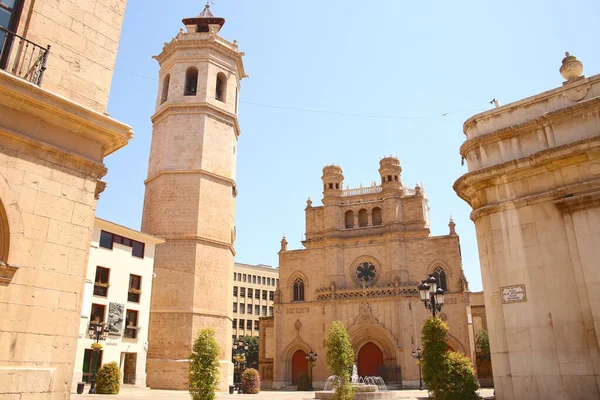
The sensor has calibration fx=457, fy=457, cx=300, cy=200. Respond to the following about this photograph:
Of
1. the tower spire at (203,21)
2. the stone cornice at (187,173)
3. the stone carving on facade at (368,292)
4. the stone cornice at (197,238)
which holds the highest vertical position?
the tower spire at (203,21)

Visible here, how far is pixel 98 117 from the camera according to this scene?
673cm

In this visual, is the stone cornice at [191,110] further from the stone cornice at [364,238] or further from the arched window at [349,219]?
the arched window at [349,219]

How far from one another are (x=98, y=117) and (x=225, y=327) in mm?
17005

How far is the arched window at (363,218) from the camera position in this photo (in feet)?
126

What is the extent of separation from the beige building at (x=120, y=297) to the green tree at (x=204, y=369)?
25.9ft

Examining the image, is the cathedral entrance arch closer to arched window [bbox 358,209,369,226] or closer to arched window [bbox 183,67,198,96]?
arched window [bbox 358,209,369,226]

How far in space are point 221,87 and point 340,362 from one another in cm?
1695

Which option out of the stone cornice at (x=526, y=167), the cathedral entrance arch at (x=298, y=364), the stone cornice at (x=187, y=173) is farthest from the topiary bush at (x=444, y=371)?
the cathedral entrance arch at (x=298, y=364)

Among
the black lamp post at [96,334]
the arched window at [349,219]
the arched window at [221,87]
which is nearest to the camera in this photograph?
the black lamp post at [96,334]

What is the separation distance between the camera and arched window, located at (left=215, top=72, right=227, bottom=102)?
84.0ft

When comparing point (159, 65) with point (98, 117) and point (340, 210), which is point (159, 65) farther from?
point (98, 117)

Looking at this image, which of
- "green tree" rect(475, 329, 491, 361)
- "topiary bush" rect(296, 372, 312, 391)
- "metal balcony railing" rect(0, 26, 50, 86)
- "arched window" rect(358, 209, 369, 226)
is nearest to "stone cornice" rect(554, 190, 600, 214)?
"metal balcony railing" rect(0, 26, 50, 86)

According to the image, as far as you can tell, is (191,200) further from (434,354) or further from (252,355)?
(252,355)

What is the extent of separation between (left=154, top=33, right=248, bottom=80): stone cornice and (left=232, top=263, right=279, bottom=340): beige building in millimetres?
40372
